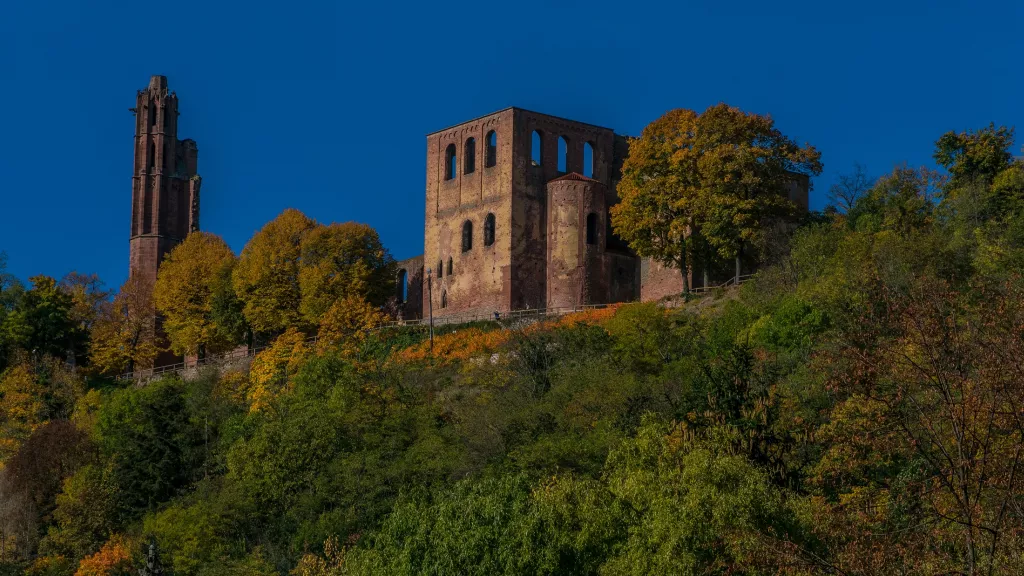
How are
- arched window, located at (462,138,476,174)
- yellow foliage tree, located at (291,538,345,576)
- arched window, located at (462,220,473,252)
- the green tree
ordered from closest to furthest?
yellow foliage tree, located at (291,538,345,576), the green tree, arched window, located at (462,220,473,252), arched window, located at (462,138,476,174)

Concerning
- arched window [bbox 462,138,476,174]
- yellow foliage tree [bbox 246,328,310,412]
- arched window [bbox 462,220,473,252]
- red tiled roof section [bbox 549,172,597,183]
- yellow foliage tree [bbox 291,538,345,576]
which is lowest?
yellow foliage tree [bbox 291,538,345,576]

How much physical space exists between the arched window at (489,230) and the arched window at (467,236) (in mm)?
1204

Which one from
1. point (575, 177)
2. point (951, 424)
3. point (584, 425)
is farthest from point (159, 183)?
point (951, 424)

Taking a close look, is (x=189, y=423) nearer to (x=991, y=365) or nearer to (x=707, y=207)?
(x=707, y=207)

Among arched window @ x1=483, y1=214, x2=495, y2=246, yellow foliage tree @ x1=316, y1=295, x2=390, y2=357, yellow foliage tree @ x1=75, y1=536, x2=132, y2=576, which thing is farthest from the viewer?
arched window @ x1=483, y1=214, x2=495, y2=246

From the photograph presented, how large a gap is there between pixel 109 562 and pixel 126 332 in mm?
30183

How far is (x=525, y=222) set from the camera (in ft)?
187

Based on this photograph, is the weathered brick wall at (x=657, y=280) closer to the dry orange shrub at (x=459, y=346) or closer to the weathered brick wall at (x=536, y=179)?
the weathered brick wall at (x=536, y=179)

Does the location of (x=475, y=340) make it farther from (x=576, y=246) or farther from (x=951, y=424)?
(x=951, y=424)

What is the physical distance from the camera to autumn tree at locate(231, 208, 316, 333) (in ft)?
202

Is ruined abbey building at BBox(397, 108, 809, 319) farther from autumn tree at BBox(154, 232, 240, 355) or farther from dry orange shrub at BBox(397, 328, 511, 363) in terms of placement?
autumn tree at BBox(154, 232, 240, 355)

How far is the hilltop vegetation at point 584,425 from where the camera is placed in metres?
17.9

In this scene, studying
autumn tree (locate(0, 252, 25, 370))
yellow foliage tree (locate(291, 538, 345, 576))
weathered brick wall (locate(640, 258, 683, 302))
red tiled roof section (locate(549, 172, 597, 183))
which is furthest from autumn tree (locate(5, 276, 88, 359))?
yellow foliage tree (locate(291, 538, 345, 576))

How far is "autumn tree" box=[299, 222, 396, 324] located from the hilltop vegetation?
0.17m
